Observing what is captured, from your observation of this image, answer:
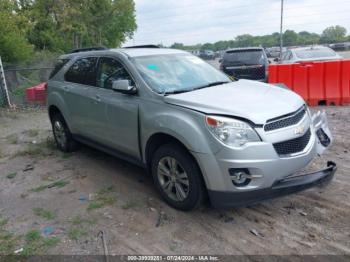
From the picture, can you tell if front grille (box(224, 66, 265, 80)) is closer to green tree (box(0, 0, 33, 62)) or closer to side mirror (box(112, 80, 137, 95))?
side mirror (box(112, 80, 137, 95))

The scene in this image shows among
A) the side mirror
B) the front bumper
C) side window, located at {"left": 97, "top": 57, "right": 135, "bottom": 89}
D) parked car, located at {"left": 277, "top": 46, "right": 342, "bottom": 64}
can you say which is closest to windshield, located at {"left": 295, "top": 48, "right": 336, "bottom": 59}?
parked car, located at {"left": 277, "top": 46, "right": 342, "bottom": 64}

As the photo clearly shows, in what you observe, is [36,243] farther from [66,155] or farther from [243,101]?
[66,155]

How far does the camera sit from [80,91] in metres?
5.93

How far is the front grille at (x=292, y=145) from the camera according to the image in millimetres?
3795

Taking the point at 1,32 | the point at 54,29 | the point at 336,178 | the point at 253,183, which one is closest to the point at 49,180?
the point at 253,183

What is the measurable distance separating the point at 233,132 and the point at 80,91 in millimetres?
3065

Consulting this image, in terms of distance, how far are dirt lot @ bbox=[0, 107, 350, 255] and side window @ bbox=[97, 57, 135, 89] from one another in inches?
54.3

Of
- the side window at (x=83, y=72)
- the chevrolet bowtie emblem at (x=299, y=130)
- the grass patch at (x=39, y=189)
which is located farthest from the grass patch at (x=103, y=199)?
the chevrolet bowtie emblem at (x=299, y=130)

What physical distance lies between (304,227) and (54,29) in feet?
79.6

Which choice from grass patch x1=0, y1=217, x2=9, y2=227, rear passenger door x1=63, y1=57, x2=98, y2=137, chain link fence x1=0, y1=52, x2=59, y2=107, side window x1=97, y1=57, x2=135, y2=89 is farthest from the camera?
chain link fence x1=0, y1=52, x2=59, y2=107

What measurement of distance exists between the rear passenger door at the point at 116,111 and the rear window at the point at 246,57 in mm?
7535

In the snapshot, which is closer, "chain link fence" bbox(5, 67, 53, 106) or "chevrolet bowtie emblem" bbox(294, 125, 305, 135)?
"chevrolet bowtie emblem" bbox(294, 125, 305, 135)

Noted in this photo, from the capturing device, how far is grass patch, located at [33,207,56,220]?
4.47 metres

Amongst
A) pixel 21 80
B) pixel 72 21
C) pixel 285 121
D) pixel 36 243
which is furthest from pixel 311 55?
pixel 72 21
